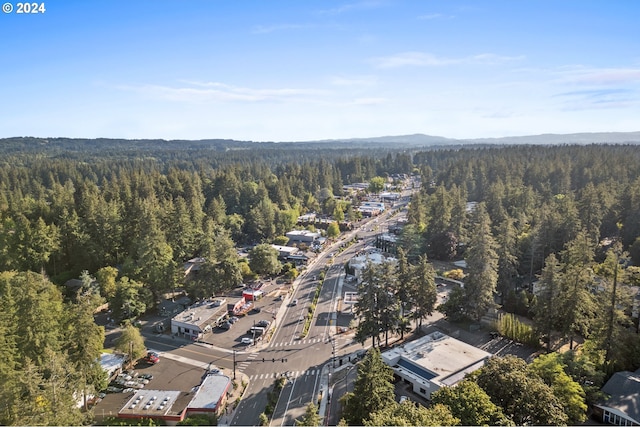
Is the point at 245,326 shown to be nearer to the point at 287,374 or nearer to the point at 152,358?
the point at 152,358

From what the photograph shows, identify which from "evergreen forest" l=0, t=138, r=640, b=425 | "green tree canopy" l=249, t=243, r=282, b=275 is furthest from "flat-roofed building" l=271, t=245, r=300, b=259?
"green tree canopy" l=249, t=243, r=282, b=275

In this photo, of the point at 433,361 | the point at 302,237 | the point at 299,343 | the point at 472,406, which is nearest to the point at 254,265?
the point at 302,237

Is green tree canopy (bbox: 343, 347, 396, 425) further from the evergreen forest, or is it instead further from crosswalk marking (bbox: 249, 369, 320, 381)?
crosswalk marking (bbox: 249, 369, 320, 381)

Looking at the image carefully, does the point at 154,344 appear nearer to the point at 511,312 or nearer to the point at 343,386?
the point at 343,386

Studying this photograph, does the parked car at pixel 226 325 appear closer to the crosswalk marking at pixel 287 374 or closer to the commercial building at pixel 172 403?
the crosswalk marking at pixel 287 374

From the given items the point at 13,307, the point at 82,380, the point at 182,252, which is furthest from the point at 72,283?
the point at 82,380

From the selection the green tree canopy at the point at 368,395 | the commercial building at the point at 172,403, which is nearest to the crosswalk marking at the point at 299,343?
the commercial building at the point at 172,403
